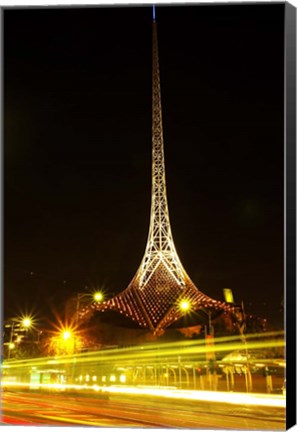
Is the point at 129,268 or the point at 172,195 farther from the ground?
the point at 172,195

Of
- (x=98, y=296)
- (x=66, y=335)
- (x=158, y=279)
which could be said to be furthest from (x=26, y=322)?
(x=158, y=279)

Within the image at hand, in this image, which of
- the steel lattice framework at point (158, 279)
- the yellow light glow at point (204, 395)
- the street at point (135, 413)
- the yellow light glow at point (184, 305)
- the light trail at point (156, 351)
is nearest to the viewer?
the street at point (135, 413)

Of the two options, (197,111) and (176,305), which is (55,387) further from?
(197,111)

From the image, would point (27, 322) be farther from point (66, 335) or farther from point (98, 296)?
point (98, 296)

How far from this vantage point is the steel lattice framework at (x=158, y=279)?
11.0m

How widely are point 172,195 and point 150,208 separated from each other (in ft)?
0.90

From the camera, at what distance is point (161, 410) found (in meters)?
10.6

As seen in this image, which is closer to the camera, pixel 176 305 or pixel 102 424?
pixel 102 424

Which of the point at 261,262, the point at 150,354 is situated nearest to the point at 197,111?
the point at 261,262

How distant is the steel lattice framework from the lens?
11.0 m

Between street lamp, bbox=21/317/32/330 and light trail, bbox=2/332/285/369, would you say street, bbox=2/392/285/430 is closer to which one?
light trail, bbox=2/332/285/369

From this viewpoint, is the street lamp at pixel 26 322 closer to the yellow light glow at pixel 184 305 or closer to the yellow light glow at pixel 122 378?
the yellow light glow at pixel 122 378

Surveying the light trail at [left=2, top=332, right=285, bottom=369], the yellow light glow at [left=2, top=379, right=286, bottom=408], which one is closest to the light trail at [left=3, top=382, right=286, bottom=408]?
the yellow light glow at [left=2, top=379, right=286, bottom=408]

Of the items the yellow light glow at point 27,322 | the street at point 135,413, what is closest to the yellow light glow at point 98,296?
the yellow light glow at point 27,322
